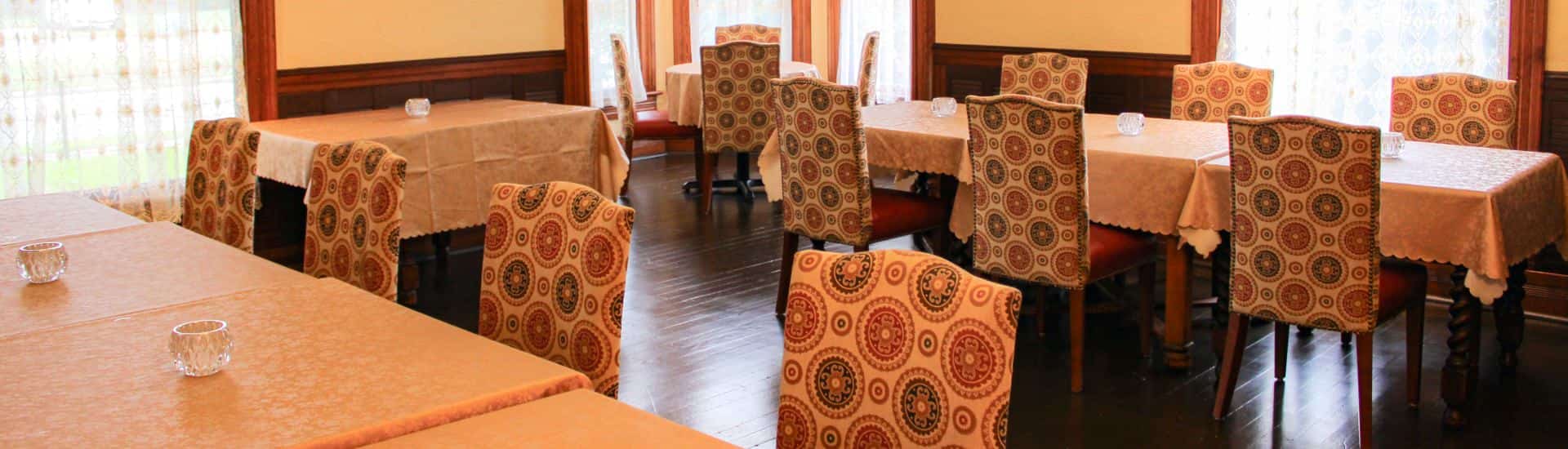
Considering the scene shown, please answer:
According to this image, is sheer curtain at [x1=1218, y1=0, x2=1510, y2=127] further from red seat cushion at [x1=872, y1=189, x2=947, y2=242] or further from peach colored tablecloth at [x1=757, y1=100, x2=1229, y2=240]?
red seat cushion at [x1=872, y1=189, x2=947, y2=242]

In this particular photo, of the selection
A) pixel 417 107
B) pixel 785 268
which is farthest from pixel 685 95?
pixel 785 268

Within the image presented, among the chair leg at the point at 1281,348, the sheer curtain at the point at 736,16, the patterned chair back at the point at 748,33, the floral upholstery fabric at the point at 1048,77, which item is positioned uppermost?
the sheer curtain at the point at 736,16

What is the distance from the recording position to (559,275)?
270 centimetres

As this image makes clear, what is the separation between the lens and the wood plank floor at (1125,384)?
12.2ft

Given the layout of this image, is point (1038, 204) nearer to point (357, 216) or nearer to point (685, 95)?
point (357, 216)

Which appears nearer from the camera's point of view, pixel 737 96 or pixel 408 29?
pixel 408 29

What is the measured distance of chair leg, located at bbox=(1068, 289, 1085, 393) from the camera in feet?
13.4

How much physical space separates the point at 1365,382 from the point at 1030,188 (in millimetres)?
1029

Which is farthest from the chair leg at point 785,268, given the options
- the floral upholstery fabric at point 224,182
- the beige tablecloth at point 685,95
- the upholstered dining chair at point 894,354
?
the upholstered dining chair at point 894,354

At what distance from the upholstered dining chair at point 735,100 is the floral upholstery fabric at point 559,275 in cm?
411

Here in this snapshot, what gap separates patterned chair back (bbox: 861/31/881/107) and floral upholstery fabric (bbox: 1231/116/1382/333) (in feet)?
13.5

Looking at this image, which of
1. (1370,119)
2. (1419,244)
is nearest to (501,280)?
(1419,244)

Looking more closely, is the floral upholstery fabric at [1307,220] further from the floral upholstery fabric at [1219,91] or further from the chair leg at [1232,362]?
the floral upholstery fabric at [1219,91]

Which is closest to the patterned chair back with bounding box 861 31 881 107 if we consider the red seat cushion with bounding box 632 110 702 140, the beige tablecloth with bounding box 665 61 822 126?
the beige tablecloth with bounding box 665 61 822 126
